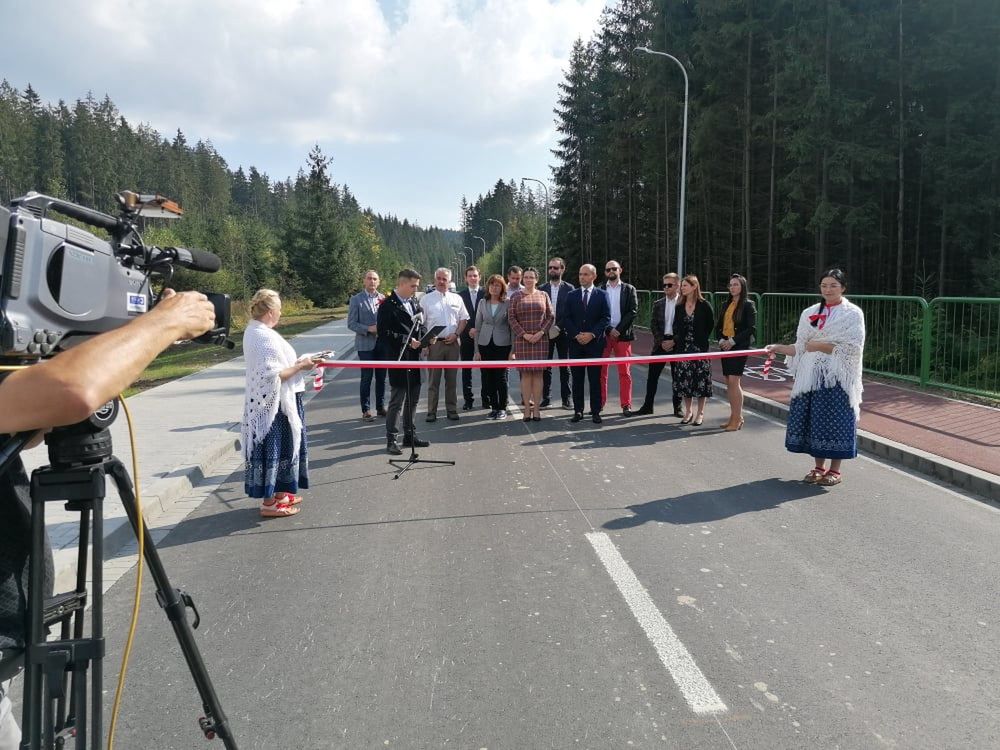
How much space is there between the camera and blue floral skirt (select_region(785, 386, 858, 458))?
6.35 metres

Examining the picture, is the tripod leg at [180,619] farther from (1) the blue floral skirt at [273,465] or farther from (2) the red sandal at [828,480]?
(2) the red sandal at [828,480]

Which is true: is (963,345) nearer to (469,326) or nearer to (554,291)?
(554,291)

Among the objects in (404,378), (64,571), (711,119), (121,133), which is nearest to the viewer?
(64,571)

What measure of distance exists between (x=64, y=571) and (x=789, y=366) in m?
6.13

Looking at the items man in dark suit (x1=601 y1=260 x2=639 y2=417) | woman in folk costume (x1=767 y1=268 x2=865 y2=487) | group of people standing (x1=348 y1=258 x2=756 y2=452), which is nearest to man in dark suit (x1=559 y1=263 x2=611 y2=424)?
group of people standing (x1=348 y1=258 x2=756 y2=452)

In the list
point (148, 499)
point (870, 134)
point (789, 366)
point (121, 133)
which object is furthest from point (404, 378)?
point (121, 133)

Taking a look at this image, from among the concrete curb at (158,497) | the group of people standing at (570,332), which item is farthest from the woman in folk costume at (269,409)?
the group of people standing at (570,332)

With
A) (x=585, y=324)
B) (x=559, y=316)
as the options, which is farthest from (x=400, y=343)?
(x=559, y=316)

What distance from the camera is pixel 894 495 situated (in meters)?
6.24

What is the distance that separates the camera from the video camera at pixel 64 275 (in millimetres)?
1373

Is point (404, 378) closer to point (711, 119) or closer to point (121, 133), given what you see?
point (711, 119)

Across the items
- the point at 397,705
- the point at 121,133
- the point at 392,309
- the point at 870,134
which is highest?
the point at 121,133

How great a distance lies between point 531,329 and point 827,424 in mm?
4349

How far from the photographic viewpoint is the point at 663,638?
360 cm
